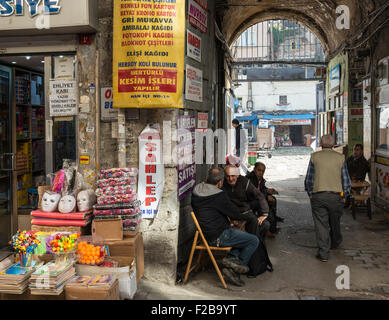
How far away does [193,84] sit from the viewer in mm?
6086

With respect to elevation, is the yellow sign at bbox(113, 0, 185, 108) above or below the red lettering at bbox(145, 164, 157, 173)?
above

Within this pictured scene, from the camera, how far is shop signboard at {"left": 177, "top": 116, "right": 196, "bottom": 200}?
550cm

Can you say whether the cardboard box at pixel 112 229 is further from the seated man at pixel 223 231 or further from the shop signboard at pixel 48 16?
the shop signboard at pixel 48 16

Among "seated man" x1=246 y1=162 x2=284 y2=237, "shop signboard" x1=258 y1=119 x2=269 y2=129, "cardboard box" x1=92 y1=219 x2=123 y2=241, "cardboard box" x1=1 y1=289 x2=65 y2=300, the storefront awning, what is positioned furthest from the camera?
the storefront awning

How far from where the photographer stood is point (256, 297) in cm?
493

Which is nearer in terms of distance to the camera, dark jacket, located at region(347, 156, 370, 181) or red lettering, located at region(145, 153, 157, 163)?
red lettering, located at region(145, 153, 157, 163)

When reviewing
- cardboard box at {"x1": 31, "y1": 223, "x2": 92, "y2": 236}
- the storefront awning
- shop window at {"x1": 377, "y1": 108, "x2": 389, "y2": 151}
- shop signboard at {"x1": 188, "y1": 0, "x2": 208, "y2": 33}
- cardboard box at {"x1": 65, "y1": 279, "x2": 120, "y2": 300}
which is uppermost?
the storefront awning

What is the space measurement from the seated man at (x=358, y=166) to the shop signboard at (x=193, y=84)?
535 cm

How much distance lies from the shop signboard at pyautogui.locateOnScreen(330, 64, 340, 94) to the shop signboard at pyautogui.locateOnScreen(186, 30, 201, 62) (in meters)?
9.17

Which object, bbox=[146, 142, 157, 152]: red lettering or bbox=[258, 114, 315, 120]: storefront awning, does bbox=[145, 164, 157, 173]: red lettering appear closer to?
bbox=[146, 142, 157, 152]: red lettering

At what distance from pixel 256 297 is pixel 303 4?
11362 millimetres

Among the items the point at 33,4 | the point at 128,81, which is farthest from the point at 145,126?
the point at 33,4

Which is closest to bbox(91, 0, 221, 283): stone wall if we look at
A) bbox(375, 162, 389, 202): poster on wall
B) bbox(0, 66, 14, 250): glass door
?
bbox(0, 66, 14, 250): glass door
